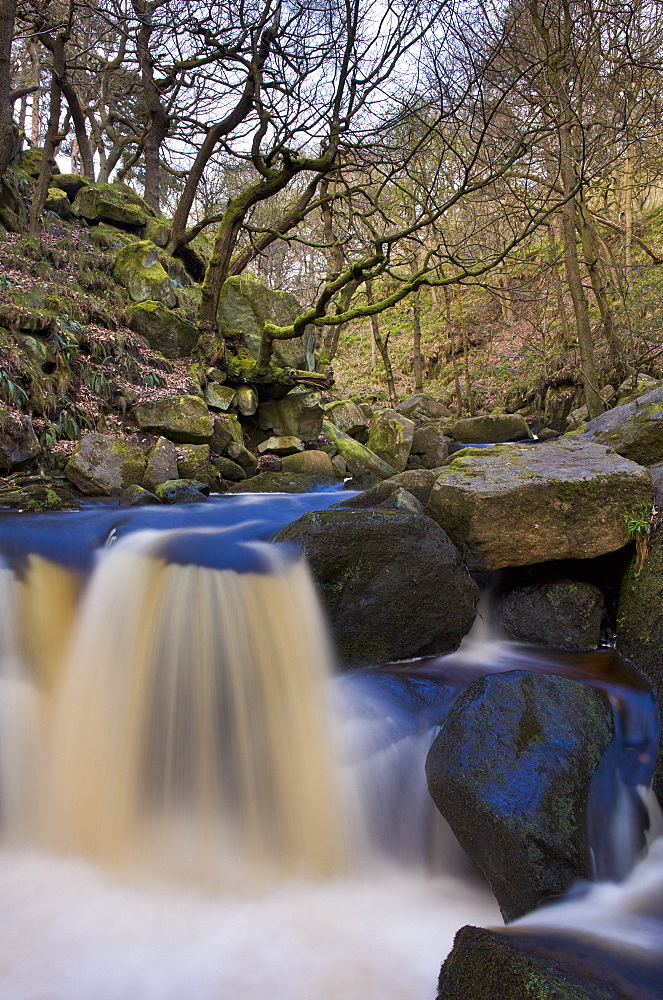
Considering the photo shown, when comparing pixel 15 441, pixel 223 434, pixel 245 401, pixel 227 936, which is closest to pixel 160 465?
pixel 15 441

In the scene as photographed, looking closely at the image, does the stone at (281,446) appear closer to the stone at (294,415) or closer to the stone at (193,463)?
the stone at (294,415)

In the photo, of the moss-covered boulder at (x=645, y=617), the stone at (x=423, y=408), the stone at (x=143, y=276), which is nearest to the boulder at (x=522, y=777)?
the moss-covered boulder at (x=645, y=617)

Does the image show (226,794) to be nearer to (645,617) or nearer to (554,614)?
Answer: (554,614)

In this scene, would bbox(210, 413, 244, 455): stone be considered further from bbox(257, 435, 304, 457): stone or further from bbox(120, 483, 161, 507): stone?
bbox(120, 483, 161, 507): stone

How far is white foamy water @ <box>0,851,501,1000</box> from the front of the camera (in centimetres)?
208

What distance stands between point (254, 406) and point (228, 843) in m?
8.03

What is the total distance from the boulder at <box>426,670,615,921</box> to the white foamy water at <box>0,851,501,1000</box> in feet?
1.26

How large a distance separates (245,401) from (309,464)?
1742mm

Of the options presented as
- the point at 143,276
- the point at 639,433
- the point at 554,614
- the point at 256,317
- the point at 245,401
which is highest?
the point at 143,276

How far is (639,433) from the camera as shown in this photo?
4926 mm

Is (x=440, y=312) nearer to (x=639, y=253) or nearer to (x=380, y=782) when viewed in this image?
(x=639, y=253)

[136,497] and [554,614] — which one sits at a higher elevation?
[136,497]

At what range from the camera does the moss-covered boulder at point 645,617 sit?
3.16 meters

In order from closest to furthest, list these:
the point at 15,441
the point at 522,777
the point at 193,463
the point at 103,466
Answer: the point at 522,777, the point at 15,441, the point at 103,466, the point at 193,463
